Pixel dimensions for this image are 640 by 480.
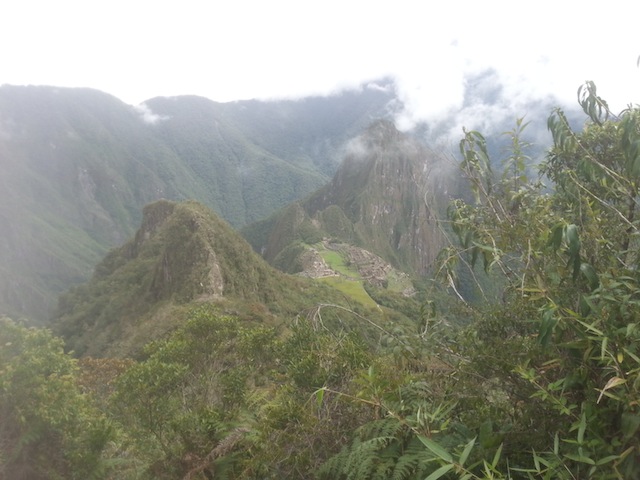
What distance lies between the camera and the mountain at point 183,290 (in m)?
37.8

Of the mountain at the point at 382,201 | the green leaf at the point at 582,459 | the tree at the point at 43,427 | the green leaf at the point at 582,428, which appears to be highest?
the green leaf at the point at 582,428

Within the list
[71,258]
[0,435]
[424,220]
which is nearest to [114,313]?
[0,435]

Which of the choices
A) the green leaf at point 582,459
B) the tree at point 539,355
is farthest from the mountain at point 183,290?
the green leaf at point 582,459

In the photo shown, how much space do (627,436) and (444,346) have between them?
161cm

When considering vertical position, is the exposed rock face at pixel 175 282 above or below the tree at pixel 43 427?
below

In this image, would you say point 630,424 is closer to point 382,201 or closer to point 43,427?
point 43,427

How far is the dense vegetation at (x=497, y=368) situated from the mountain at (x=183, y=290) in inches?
1034

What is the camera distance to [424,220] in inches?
185

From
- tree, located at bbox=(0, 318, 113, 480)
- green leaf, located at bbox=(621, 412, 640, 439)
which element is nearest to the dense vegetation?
green leaf, located at bbox=(621, 412, 640, 439)

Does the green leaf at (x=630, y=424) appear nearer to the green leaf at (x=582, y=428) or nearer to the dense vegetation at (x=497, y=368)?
the dense vegetation at (x=497, y=368)

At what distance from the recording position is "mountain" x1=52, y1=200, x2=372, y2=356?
3775 cm

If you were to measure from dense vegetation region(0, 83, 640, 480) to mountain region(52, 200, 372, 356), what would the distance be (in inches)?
1034

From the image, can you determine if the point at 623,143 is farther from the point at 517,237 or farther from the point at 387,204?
the point at 387,204

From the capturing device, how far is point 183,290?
1623 inches
